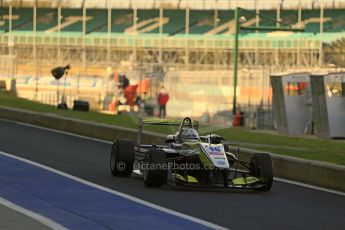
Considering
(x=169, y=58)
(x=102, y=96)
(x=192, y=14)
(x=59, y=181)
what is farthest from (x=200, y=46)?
(x=59, y=181)

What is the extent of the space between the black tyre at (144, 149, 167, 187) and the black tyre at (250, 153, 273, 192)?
1.35 meters

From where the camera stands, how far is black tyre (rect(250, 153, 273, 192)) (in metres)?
13.4

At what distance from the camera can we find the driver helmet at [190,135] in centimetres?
1387

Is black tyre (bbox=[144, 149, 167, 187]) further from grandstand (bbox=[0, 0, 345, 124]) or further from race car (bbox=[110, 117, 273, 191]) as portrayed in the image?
grandstand (bbox=[0, 0, 345, 124])

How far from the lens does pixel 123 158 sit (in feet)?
48.4

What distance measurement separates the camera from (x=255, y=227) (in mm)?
10023

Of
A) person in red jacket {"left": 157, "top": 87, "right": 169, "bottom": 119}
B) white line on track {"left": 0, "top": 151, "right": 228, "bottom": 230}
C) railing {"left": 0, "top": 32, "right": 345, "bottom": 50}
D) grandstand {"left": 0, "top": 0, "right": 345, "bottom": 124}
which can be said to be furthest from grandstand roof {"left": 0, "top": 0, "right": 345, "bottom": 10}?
white line on track {"left": 0, "top": 151, "right": 228, "bottom": 230}

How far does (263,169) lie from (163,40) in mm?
73751

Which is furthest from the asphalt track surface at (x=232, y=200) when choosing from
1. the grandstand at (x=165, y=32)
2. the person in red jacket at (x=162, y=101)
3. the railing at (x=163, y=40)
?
the railing at (x=163, y=40)

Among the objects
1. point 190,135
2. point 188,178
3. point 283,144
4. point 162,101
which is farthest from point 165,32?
point 188,178

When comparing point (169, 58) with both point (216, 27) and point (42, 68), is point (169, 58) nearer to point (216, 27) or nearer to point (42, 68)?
point (216, 27)

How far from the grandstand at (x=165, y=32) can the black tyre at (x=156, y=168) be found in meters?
60.8

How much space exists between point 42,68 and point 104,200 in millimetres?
47454

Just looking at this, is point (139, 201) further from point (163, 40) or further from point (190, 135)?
point (163, 40)
